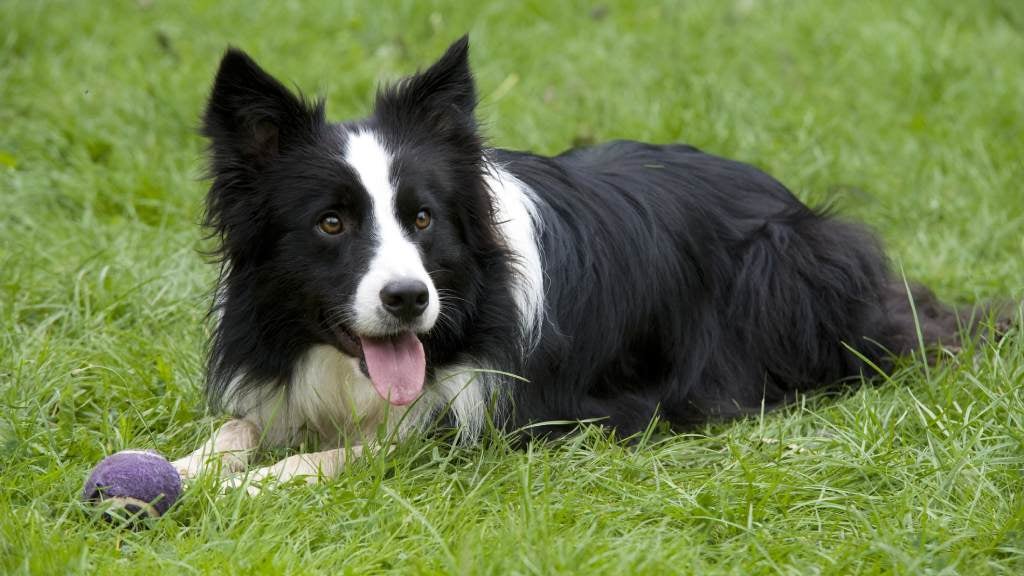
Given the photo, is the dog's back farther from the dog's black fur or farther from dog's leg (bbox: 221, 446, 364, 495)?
dog's leg (bbox: 221, 446, 364, 495)

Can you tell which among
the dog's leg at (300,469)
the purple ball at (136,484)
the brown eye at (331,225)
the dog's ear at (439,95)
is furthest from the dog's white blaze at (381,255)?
the purple ball at (136,484)

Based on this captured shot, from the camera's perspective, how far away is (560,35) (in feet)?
27.0

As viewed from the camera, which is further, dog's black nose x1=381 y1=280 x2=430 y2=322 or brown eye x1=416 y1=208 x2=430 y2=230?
brown eye x1=416 y1=208 x2=430 y2=230

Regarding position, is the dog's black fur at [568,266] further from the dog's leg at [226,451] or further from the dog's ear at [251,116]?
the dog's leg at [226,451]

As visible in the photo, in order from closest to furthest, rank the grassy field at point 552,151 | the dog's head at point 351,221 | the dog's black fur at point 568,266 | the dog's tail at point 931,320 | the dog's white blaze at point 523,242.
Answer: the grassy field at point 552,151, the dog's head at point 351,221, the dog's black fur at point 568,266, the dog's white blaze at point 523,242, the dog's tail at point 931,320

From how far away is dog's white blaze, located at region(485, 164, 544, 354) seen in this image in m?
3.92

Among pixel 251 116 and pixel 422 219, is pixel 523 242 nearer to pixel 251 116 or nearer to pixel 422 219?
pixel 422 219

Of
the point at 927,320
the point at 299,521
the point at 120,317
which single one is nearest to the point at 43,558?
the point at 299,521

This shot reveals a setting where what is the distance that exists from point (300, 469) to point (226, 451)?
0.76 feet

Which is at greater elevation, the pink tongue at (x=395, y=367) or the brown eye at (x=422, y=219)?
the brown eye at (x=422, y=219)

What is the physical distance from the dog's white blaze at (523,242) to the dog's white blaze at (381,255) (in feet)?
1.56

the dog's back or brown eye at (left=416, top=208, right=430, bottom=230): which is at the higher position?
brown eye at (left=416, top=208, right=430, bottom=230)

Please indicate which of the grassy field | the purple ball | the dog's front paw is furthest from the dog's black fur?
the purple ball

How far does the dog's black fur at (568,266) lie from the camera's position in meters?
3.55
